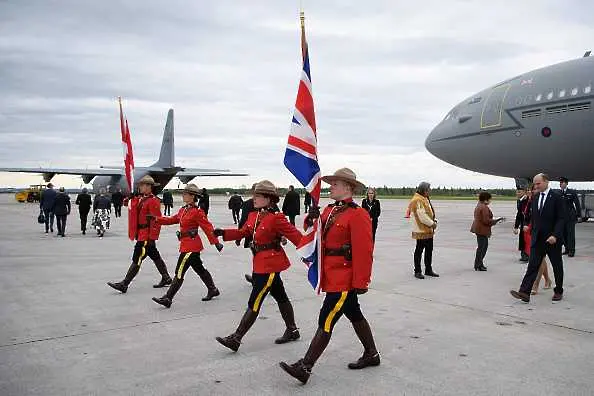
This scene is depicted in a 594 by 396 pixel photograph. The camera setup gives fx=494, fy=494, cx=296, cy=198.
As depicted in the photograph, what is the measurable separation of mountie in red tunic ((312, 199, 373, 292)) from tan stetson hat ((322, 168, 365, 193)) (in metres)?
0.16

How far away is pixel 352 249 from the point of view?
3.97 m

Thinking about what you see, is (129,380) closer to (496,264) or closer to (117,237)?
(496,264)

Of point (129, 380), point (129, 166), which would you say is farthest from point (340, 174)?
point (129, 166)

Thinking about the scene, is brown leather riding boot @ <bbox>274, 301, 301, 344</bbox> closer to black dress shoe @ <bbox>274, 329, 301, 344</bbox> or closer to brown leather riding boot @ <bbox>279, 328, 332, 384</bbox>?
black dress shoe @ <bbox>274, 329, 301, 344</bbox>

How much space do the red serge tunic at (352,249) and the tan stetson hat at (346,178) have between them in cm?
16

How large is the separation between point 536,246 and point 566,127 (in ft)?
34.2

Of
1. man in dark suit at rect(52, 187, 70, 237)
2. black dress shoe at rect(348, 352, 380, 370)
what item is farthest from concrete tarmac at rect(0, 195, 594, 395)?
man in dark suit at rect(52, 187, 70, 237)

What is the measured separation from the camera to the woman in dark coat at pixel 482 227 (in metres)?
9.21

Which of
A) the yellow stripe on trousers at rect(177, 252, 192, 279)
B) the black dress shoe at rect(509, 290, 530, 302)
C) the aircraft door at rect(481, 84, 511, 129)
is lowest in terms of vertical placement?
the black dress shoe at rect(509, 290, 530, 302)

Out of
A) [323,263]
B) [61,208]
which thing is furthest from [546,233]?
[61,208]

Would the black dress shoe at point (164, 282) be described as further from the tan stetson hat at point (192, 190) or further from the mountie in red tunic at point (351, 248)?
the mountie in red tunic at point (351, 248)

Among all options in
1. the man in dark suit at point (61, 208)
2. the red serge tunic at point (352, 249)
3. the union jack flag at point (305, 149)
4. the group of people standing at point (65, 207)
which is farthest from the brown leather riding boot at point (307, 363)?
the man in dark suit at point (61, 208)

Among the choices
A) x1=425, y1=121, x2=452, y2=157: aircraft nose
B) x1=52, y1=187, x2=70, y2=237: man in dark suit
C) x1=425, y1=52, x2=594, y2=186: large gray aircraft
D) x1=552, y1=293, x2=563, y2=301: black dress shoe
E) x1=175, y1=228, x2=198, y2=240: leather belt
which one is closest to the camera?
x1=175, y1=228, x2=198, y2=240: leather belt

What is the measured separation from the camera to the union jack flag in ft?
13.9
